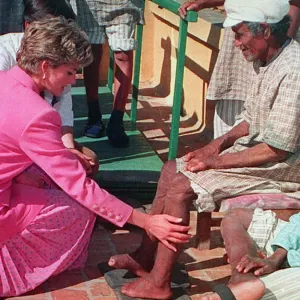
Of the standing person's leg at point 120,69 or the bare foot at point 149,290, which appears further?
the standing person's leg at point 120,69

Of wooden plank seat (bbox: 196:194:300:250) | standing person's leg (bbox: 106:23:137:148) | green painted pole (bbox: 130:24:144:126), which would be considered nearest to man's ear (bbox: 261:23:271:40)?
wooden plank seat (bbox: 196:194:300:250)

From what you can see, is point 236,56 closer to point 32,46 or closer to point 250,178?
point 250,178

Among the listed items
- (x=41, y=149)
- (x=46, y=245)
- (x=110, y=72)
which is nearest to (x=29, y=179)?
(x=46, y=245)

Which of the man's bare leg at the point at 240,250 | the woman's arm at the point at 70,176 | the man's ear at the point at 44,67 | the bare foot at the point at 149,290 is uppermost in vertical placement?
the man's ear at the point at 44,67

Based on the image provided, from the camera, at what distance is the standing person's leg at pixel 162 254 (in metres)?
4.10

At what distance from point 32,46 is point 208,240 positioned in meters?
1.62

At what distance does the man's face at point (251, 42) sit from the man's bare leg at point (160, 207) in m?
0.71

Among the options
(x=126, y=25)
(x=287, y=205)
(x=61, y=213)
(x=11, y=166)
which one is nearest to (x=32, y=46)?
(x=11, y=166)

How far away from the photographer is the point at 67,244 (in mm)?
4309

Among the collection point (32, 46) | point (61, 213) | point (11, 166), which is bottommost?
point (61, 213)

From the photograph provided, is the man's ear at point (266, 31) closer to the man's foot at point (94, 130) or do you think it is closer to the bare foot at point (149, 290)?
the bare foot at point (149, 290)

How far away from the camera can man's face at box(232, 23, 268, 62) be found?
4.22 metres

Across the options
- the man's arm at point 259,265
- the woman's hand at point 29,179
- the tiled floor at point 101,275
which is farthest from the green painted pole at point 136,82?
the man's arm at point 259,265

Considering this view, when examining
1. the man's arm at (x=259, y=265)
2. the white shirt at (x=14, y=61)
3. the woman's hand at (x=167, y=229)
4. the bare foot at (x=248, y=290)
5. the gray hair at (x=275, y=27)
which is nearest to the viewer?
the bare foot at (x=248, y=290)
